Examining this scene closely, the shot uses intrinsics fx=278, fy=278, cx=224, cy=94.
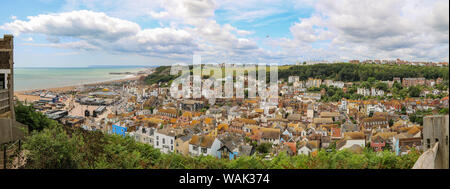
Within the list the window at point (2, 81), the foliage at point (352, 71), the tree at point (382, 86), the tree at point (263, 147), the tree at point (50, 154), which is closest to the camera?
the tree at point (50, 154)

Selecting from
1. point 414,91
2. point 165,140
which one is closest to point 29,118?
point 165,140

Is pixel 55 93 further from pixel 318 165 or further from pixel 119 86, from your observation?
pixel 318 165

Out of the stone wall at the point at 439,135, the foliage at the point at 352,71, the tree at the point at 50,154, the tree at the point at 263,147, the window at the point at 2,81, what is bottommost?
the tree at the point at 263,147

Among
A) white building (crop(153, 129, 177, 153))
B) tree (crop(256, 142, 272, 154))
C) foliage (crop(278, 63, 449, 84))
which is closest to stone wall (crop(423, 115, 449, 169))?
white building (crop(153, 129, 177, 153))

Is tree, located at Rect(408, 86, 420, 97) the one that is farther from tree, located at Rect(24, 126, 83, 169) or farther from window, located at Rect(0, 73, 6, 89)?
tree, located at Rect(24, 126, 83, 169)

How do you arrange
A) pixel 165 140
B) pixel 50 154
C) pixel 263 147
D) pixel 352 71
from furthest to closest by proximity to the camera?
pixel 352 71, pixel 263 147, pixel 165 140, pixel 50 154

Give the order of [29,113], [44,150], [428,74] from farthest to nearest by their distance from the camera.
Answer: [428,74] → [29,113] → [44,150]

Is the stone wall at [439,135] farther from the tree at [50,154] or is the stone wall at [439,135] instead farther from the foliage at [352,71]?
the foliage at [352,71]

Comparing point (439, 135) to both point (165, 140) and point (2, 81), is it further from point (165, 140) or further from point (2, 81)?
point (165, 140)

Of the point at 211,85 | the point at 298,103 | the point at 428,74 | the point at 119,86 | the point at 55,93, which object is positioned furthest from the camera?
the point at 211,85

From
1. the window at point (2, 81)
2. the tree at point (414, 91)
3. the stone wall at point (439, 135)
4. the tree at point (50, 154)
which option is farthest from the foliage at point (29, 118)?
the tree at point (414, 91)
